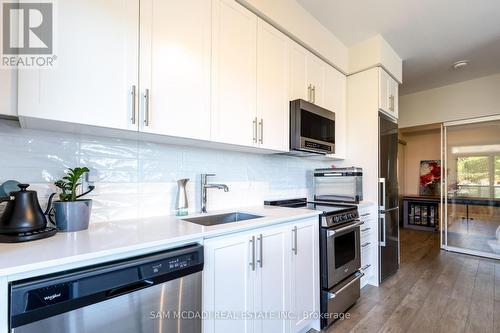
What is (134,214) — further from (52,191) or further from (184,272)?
(184,272)

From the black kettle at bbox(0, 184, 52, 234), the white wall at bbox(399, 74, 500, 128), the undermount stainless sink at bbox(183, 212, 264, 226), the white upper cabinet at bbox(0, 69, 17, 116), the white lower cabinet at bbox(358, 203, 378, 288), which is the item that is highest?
the white wall at bbox(399, 74, 500, 128)

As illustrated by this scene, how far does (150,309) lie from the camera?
1.02 m

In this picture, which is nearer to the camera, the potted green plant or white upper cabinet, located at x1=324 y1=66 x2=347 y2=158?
the potted green plant

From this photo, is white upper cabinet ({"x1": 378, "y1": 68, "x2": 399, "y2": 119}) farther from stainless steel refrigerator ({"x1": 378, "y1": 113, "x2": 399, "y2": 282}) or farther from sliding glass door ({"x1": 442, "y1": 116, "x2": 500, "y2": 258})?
sliding glass door ({"x1": 442, "y1": 116, "x2": 500, "y2": 258})

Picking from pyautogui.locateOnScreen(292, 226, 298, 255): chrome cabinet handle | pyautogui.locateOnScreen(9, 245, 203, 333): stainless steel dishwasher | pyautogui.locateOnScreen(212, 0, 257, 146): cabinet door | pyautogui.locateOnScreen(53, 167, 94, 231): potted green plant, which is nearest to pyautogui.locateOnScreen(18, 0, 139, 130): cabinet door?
pyautogui.locateOnScreen(53, 167, 94, 231): potted green plant

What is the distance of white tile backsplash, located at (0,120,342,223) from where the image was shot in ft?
4.00

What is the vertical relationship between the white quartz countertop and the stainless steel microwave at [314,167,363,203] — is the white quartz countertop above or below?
below

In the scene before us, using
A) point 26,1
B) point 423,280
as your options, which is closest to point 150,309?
point 26,1

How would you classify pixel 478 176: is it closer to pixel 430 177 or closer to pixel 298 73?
pixel 430 177

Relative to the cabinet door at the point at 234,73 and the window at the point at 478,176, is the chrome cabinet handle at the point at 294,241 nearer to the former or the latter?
the cabinet door at the point at 234,73

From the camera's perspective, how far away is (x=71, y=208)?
1161mm

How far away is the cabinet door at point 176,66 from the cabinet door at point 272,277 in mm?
802

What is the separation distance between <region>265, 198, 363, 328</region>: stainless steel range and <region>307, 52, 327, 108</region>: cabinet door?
118 cm

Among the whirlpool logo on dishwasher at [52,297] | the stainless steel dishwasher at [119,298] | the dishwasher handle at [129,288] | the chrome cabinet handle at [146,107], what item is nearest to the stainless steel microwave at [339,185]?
the stainless steel dishwasher at [119,298]
